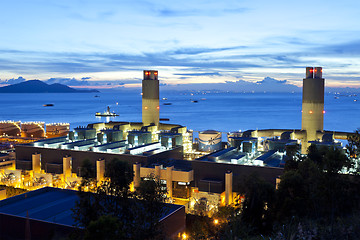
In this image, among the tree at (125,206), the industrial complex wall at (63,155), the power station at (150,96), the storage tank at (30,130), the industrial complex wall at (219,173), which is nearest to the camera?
the tree at (125,206)

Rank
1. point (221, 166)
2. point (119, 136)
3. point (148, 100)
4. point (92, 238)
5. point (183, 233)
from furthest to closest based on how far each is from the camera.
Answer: point (148, 100) → point (119, 136) → point (221, 166) → point (183, 233) → point (92, 238)

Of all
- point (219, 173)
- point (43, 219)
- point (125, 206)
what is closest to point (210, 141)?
point (219, 173)

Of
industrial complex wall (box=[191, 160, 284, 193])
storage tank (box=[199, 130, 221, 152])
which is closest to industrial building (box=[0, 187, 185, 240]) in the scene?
industrial complex wall (box=[191, 160, 284, 193])

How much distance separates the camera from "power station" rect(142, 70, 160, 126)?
2905 cm

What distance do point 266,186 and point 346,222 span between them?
107 inches

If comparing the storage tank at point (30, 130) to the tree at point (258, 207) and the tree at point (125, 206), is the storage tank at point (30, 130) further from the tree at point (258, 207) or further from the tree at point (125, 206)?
the tree at point (258, 207)

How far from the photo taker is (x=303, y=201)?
11.8 m

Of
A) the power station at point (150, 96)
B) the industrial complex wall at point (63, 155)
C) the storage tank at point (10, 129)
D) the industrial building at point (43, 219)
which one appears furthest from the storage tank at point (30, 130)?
the industrial building at point (43, 219)

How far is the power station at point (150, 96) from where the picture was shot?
29.0 metres

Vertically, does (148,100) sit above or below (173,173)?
above

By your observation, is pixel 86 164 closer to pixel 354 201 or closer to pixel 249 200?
pixel 249 200

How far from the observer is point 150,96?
29109 mm

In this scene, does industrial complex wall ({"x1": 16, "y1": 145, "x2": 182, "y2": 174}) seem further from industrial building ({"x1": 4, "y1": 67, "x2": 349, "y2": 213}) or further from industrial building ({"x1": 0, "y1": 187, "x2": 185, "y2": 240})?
industrial building ({"x1": 0, "y1": 187, "x2": 185, "y2": 240})

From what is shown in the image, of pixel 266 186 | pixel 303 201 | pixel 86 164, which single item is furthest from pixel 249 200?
pixel 86 164
